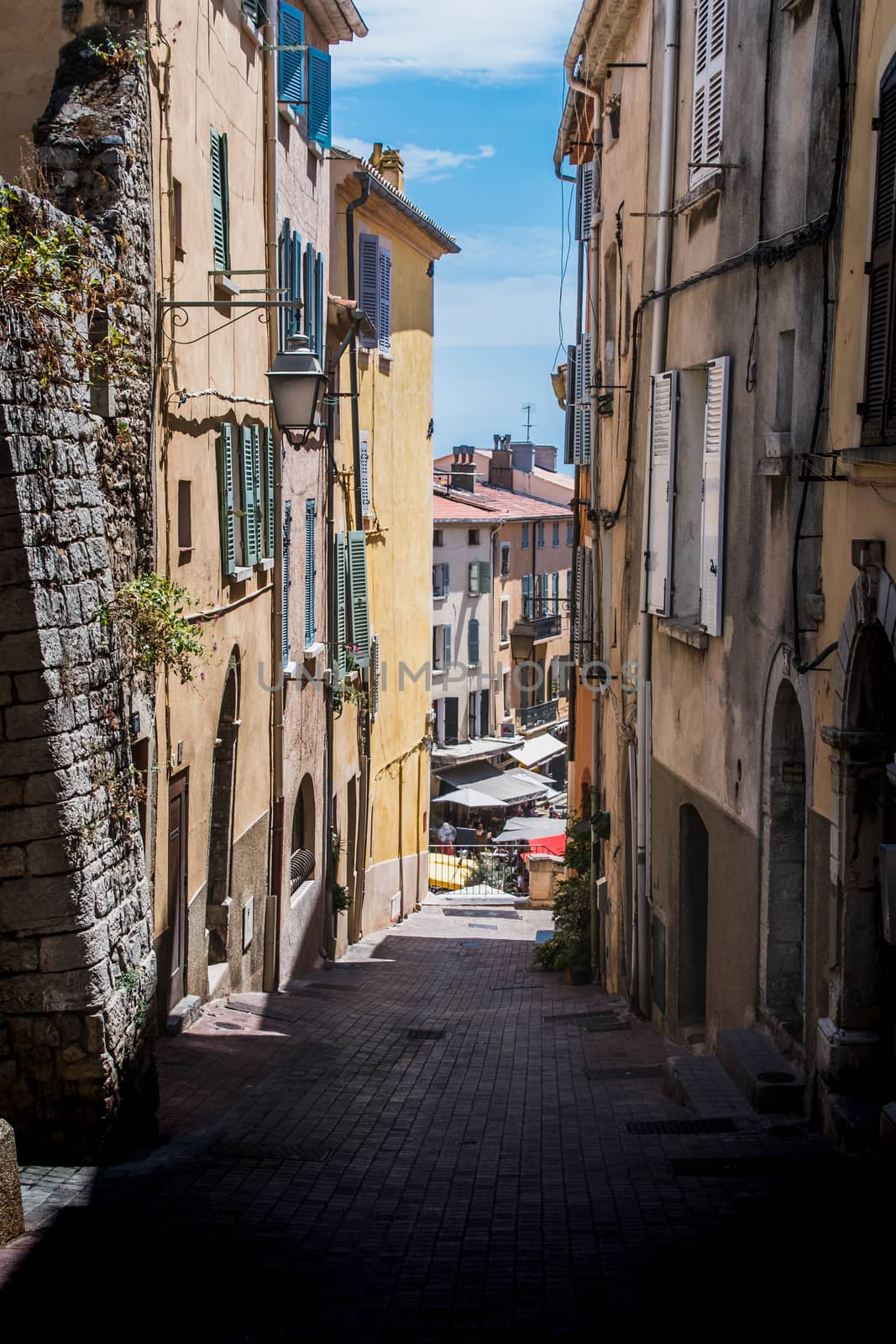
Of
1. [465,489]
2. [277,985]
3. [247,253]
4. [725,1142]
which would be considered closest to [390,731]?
[277,985]

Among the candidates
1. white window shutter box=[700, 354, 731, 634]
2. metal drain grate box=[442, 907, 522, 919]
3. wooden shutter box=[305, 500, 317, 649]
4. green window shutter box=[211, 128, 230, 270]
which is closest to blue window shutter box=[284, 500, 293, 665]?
wooden shutter box=[305, 500, 317, 649]

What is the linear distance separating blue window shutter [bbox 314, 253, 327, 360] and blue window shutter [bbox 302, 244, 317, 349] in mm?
94

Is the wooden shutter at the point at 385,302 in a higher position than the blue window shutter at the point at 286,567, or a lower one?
higher

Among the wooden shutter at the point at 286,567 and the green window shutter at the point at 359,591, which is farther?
the green window shutter at the point at 359,591

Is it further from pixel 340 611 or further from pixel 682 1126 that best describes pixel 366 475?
pixel 682 1126

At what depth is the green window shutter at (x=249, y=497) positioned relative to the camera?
47.7 feet

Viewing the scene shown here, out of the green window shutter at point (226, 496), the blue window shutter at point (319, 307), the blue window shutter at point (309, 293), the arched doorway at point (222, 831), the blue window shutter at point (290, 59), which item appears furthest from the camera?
the blue window shutter at point (319, 307)

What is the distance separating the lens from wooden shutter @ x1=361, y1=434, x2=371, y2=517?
24.1 metres

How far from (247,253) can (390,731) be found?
1401cm

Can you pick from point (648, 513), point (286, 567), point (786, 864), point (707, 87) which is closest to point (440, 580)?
point (286, 567)

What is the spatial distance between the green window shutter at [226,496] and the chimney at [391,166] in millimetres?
16610

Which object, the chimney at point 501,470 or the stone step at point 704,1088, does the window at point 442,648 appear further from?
the stone step at point 704,1088

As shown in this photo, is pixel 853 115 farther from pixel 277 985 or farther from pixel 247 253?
pixel 277 985

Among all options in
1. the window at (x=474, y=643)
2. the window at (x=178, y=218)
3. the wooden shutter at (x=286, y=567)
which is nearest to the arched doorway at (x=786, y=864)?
the window at (x=178, y=218)
